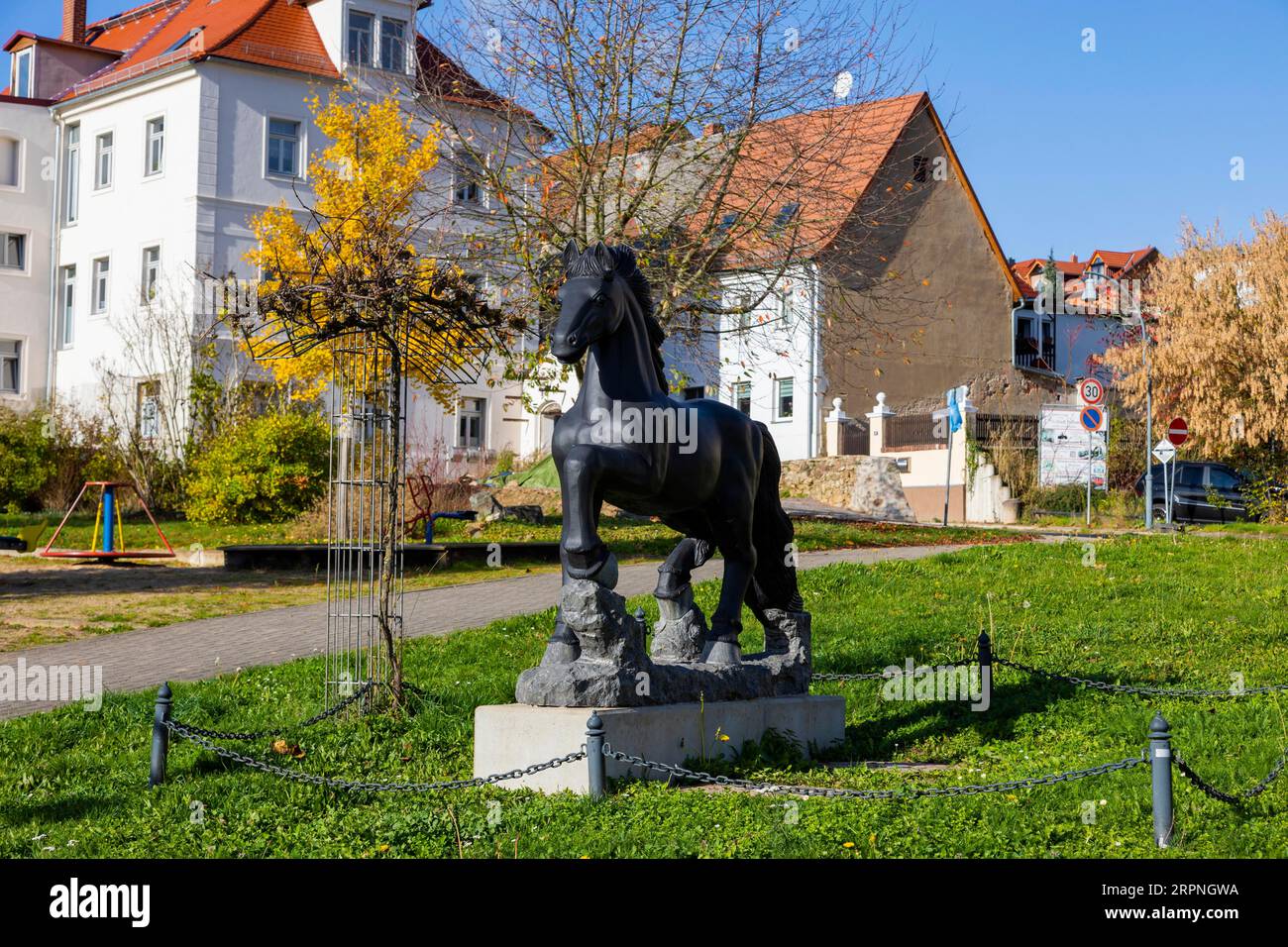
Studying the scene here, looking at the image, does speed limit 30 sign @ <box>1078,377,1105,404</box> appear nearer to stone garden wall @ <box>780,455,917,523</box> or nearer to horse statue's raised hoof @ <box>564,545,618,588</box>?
stone garden wall @ <box>780,455,917,523</box>

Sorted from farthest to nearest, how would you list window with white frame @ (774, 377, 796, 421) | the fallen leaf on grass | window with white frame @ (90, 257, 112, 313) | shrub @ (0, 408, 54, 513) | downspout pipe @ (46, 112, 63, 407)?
downspout pipe @ (46, 112, 63, 407) → window with white frame @ (90, 257, 112, 313) → window with white frame @ (774, 377, 796, 421) → shrub @ (0, 408, 54, 513) → the fallen leaf on grass

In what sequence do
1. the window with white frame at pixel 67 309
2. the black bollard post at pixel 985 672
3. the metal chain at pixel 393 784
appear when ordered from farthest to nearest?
the window with white frame at pixel 67 309 → the black bollard post at pixel 985 672 → the metal chain at pixel 393 784

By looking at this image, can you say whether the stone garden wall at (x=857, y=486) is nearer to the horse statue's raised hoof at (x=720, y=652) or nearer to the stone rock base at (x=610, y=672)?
the horse statue's raised hoof at (x=720, y=652)

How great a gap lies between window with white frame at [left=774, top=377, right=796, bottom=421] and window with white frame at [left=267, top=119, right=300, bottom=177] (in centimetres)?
1513

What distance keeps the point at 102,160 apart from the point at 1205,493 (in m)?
32.3

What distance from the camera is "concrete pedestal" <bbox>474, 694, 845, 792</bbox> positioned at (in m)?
7.98

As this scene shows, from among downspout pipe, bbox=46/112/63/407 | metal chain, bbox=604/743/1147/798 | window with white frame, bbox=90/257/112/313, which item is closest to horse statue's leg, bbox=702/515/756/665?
metal chain, bbox=604/743/1147/798

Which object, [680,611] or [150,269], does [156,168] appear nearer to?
[150,269]

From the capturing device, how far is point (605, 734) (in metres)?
7.83

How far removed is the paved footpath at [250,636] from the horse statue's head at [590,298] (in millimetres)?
6180

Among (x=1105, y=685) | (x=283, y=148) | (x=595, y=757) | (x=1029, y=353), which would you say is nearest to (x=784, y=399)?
(x=283, y=148)

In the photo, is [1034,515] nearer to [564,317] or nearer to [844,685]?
[844,685]

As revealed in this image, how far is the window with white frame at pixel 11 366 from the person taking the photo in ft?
142

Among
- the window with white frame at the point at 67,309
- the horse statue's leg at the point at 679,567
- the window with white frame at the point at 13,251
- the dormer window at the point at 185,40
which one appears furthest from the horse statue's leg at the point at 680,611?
the window with white frame at the point at 13,251
